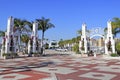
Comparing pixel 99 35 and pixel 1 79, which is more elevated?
pixel 99 35

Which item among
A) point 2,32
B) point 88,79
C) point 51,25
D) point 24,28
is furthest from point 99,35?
point 2,32

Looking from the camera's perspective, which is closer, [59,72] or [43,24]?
[59,72]

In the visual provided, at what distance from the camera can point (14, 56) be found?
32812 millimetres

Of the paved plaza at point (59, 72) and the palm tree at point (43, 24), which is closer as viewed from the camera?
the paved plaza at point (59, 72)

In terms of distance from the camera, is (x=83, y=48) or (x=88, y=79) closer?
(x=88, y=79)

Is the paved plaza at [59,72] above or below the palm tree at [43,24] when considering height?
below

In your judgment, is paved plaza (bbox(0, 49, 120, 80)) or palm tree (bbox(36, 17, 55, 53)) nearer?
paved plaza (bbox(0, 49, 120, 80))

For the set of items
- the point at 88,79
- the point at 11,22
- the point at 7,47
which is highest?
the point at 11,22

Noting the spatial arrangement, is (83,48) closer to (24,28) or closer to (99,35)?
(99,35)

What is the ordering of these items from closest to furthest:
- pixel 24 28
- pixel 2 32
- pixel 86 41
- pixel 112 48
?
pixel 112 48 < pixel 86 41 < pixel 24 28 < pixel 2 32

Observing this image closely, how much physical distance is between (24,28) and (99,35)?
66.8ft

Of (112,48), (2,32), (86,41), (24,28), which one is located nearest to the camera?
(112,48)

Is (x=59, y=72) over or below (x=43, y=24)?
below

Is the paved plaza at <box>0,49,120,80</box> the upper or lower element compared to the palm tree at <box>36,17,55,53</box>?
lower
